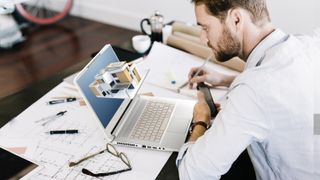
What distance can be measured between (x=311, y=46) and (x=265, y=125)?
0.32 m

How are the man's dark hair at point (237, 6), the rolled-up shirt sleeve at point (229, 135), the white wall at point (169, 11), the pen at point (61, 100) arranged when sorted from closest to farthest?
the rolled-up shirt sleeve at point (229, 135)
the man's dark hair at point (237, 6)
the pen at point (61, 100)
the white wall at point (169, 11)

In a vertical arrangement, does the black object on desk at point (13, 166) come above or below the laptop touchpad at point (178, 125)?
below

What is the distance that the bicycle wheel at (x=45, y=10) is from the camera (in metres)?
4.00

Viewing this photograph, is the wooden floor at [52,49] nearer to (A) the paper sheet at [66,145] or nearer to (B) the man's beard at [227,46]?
(A) the paper sheet at [66,145]

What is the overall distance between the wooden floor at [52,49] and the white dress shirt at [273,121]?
2.38 meters

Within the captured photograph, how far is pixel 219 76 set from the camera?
1529 millimetres

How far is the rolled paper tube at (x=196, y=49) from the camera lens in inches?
66.5

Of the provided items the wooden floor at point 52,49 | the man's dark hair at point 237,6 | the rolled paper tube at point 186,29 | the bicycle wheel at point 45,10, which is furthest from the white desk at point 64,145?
the bicycle wheel at point 45,10

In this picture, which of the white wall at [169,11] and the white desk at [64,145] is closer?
the white desk at [64,145]

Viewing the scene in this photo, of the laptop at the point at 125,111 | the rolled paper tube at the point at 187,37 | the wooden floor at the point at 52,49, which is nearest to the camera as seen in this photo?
the laptop at the point at 125,111

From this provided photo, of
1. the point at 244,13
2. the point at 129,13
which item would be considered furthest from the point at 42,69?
the point at 244,13

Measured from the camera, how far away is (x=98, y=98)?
1.20 metres

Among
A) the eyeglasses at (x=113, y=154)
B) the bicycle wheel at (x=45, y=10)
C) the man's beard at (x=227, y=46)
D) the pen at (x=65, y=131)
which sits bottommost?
the bicycle wheel at (x=45, y=10)

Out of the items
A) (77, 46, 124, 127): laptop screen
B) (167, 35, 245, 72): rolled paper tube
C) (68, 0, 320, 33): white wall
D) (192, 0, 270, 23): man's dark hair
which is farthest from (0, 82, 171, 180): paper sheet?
(68, 0, 320, 33): white wall
